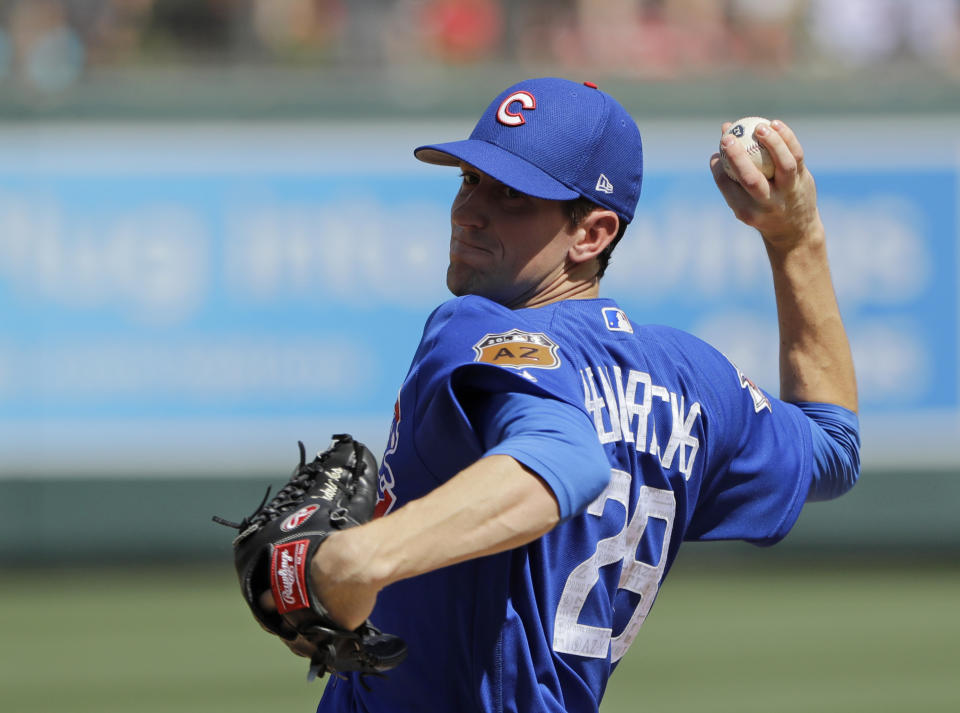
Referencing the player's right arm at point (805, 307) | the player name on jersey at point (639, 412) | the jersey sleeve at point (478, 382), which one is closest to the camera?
the jersey sleeve at point (478, 382)

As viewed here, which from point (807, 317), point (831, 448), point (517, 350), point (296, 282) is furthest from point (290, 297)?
point (517, 350)

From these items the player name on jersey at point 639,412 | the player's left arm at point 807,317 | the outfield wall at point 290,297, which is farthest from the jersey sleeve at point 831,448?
the outfield wall at point 290,297

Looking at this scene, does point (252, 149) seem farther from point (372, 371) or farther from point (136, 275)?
point (372, 371)

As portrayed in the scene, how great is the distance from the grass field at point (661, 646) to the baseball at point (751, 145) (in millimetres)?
3671

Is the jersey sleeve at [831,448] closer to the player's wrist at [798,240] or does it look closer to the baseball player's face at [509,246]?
the player's wrist at [798,240]

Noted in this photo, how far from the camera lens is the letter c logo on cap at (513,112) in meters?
2.44

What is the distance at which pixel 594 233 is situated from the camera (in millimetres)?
2498

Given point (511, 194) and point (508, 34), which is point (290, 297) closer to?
point (508, 34)

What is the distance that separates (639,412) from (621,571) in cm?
30

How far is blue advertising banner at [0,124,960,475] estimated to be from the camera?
8867 mm

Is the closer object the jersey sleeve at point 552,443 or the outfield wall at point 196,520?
the jersey sleeve at point 552,443

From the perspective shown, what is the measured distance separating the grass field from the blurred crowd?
3616 millimetres

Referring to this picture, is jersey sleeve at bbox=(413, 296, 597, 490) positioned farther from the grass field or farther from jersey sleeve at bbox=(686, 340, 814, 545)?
the grass field

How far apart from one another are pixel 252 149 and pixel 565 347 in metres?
7.29
